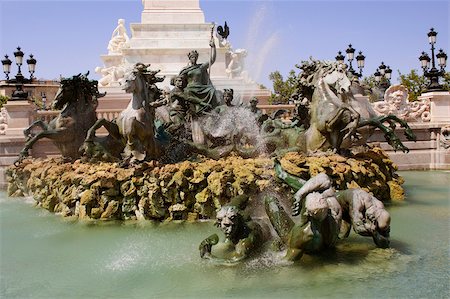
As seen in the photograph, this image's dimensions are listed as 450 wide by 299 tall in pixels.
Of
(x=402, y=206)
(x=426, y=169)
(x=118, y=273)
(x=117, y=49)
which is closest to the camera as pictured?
(x=118, y=273)

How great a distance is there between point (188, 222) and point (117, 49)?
18379 mm

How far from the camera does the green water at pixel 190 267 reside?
4.38m

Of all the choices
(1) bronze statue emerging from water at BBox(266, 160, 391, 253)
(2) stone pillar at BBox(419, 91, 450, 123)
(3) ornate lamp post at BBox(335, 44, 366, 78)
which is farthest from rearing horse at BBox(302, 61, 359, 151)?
(3) ornate lamp post at BBox(335, 44, 366, 78)

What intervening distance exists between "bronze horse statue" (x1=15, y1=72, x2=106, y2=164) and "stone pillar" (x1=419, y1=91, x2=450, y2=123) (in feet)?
37.4

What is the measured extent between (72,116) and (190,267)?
613 centimetres

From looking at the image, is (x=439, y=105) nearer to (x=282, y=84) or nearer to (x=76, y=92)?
(x=76, y=92)

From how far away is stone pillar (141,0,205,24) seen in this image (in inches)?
775

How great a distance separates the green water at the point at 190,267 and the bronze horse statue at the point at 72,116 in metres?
3.19

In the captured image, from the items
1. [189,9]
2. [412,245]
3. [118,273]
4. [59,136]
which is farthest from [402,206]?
[189,9]

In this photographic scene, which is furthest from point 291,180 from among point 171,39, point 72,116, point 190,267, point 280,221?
point 171,39

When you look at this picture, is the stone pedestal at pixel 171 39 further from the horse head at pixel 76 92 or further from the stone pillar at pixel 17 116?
the horse head at pixel 76 92

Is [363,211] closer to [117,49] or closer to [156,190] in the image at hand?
[156,190]

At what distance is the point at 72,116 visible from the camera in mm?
10109

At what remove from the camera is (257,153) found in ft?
32.0
